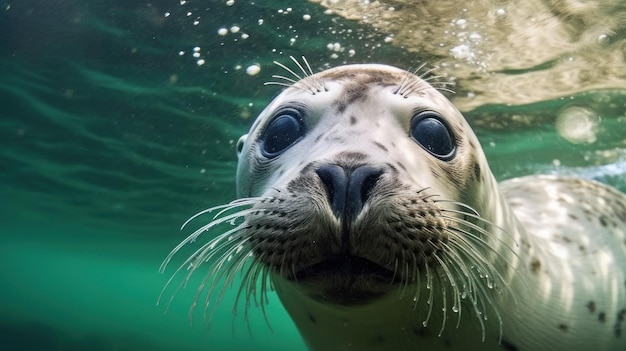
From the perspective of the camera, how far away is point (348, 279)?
6.18 feet

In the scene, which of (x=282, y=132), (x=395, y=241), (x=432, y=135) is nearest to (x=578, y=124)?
(x=432, y=135)

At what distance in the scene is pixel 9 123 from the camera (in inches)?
488

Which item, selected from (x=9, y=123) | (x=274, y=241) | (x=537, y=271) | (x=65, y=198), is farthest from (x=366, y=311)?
(x=65, y=198)

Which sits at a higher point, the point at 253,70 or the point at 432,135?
the point at 253,70

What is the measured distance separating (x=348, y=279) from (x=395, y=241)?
21cm

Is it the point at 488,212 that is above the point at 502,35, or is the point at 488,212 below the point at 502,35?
below

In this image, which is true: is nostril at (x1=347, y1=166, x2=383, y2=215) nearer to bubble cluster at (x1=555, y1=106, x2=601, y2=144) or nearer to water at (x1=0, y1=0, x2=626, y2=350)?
water at (x1=0, y1=0, x2=626, y2=350)

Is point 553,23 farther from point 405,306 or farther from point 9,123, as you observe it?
point 9,123

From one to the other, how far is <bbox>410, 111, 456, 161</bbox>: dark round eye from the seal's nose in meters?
0.62

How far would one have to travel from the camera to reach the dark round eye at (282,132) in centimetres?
256

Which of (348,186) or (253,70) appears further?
(253,70)

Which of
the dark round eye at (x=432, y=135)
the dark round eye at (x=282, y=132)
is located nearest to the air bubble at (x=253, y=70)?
the dark round eye at (x=282, y=132)

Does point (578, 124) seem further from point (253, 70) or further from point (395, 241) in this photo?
point (395, 241)

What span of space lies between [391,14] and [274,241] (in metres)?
4.21
